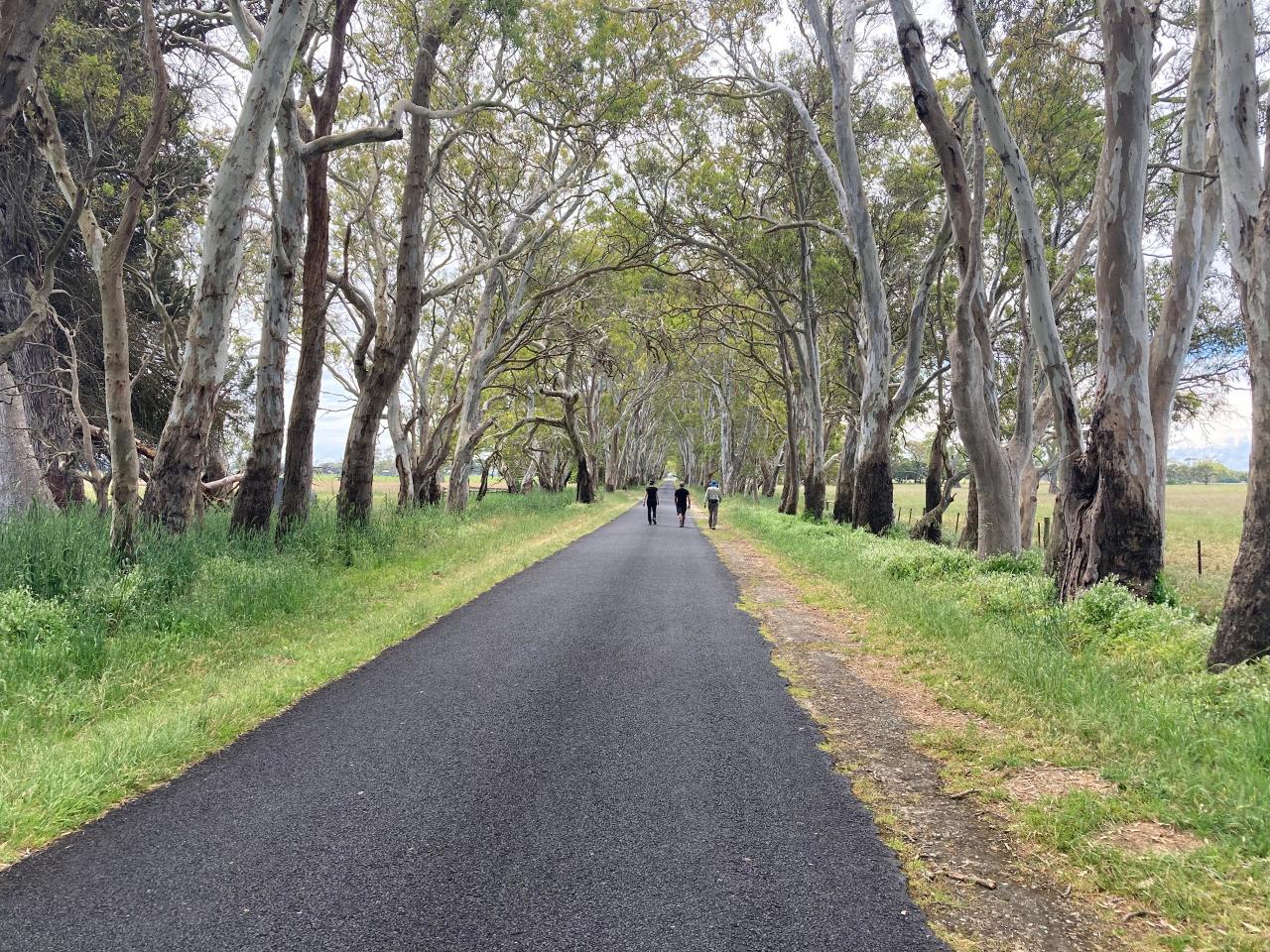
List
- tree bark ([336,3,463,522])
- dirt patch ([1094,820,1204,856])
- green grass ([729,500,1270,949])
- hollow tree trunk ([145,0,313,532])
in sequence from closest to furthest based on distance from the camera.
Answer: green grass ([729,500,1270,949]) < dirt patch ([1094,820,1204,856]) < hollow tree trunk ([145,0,313,532]) < tree bark ([336,3,463,522])

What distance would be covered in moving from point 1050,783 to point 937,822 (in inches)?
32.5

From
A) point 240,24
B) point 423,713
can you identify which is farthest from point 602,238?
point 423,713

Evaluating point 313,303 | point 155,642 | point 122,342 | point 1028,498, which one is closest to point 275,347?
point 313,303

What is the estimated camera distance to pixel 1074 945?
2605 millimetres

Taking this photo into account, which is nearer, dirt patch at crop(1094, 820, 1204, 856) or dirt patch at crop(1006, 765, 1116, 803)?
dirt patch at crop(1094, 820, 1204, 856)

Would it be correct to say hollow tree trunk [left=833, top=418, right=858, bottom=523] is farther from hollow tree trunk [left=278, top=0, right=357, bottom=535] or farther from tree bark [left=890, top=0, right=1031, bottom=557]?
hollow tree trunk [left=278, top=0, right=357, bottom=535]

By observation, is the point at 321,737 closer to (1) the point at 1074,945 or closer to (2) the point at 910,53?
(1) the point at 1074,945

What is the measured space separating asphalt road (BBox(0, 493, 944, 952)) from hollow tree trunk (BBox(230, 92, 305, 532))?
6.23 meters

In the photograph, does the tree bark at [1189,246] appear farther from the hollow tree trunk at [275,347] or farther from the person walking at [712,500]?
the person walking at [712,500]

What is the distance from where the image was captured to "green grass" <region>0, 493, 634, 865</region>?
3.76 meters

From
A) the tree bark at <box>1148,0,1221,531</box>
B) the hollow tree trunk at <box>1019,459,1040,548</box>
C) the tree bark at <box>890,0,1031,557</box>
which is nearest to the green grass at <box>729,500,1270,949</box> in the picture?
the tree bark at <box>1148,0,1221,531</box>

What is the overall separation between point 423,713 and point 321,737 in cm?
69

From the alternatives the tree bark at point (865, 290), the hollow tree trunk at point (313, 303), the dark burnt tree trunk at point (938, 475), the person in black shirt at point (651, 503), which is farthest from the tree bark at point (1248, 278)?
the person in black shirt at point (651, 503)

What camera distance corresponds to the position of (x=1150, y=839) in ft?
10.4
